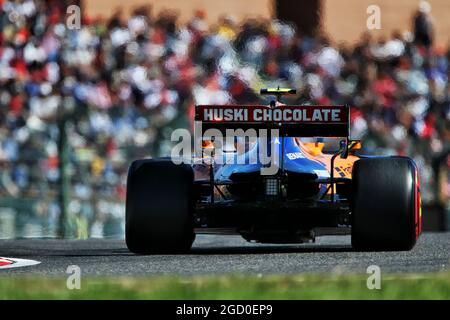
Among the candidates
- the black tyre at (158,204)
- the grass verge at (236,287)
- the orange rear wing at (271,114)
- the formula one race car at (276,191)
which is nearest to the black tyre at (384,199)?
the formula one race car at (276,191)

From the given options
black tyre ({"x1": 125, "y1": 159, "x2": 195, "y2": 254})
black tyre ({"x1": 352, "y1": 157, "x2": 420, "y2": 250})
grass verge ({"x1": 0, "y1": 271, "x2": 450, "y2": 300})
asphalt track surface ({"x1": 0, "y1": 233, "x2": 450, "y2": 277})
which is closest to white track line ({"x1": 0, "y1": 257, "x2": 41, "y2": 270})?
asphalt track surface ({"x1": 0, "y1": 233, "x2": 450, "y2": 277})

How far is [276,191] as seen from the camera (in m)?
11.5

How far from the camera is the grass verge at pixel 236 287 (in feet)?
25.8

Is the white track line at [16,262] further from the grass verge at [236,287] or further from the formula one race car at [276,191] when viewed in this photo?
the grass verge at [236,287]

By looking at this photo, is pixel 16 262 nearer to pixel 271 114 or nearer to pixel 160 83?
pixel 271 114

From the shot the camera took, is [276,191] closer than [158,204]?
No

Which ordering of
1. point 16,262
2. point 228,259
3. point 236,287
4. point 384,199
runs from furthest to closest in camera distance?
point 16,262 < point 228,259 < point 384,199 < point 236,287

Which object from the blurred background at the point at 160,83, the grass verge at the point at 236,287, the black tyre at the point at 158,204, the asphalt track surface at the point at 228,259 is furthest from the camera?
the blurred background at the point at 160,83

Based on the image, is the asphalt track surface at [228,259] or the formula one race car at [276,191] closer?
the asphalt track surface at [228,259]

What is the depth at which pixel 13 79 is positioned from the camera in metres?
17.8

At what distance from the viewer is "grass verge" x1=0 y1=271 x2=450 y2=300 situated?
25.8 ft

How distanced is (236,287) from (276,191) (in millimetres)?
3328

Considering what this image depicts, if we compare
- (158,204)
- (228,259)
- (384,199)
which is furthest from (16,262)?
(384,199)

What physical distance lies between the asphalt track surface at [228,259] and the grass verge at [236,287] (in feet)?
2.90
